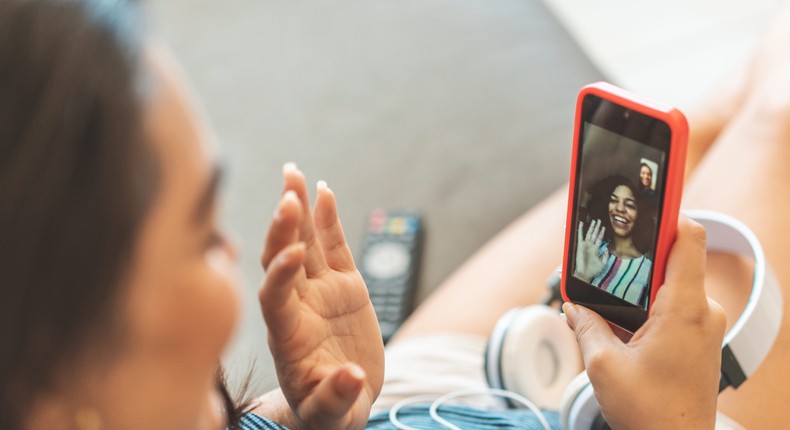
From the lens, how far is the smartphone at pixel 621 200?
605 millimetres

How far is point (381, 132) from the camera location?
1.25 m

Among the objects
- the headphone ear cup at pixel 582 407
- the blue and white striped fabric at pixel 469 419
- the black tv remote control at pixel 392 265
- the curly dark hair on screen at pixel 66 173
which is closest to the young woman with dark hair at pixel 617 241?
the headphone ear cup at pixel 582 407

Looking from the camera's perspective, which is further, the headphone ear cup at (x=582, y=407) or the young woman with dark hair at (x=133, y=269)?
the headphone ear cup at (x=582, y=407)

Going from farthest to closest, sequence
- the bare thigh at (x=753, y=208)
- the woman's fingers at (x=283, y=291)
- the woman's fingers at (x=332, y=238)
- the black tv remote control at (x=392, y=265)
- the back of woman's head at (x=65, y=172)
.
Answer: the black tv remote control at (x=392, y=265), the bare thigh at (x=753, y=208), the woman's fingers at (x=332, y=238), the woman's fingers at (x=283, y=291), the back of woman's head at (x=65, y=172)

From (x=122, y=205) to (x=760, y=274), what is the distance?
52 centimetres

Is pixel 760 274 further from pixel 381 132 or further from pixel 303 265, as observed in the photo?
pixel 381 132

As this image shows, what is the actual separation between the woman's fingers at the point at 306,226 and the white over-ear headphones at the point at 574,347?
0.81 ft

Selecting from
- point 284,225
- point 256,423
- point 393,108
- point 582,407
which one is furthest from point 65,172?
point 393,108

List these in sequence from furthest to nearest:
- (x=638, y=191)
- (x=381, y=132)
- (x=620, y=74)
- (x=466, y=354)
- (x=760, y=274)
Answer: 1. (x=620, y=74)
2. (x=381, y=132)
3. (x=466, y=354)
4. (x=760, y=274)
5. (x=638, y=191)

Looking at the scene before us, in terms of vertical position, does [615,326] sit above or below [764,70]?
below

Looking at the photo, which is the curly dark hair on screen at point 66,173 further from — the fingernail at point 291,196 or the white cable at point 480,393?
the white cable at point 480,393

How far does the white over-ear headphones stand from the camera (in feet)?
2.36

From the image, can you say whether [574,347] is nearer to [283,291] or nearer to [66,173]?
[283,291]

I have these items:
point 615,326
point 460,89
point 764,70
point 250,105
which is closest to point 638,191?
point 615,326
